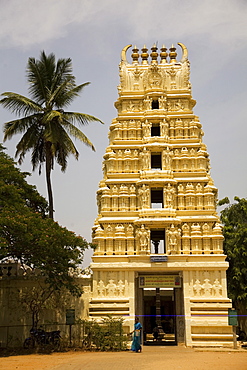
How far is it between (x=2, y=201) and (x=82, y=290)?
6030 millimetres

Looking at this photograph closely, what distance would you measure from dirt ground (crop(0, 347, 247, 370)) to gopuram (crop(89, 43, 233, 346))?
2777 mm

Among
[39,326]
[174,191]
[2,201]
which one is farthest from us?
[174,191]

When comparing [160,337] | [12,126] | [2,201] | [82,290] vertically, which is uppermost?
[12,126]

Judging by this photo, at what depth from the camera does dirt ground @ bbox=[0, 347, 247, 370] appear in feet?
49.9

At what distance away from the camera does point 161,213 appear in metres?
23.9

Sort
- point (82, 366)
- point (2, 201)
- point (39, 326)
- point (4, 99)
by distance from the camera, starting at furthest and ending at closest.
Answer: point (4, 99)
point (39, 326)
point (2, 201)
point (82, 366)

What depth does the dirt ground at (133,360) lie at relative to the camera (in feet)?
49.9

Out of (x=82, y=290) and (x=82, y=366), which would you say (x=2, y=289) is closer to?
(x=82, y=290)

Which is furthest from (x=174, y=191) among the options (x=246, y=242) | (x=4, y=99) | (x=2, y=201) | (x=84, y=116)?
(x=4, y=99)

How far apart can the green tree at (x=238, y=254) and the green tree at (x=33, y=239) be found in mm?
10333

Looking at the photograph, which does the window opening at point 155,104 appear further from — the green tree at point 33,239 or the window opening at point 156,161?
the green tree at point 33,239

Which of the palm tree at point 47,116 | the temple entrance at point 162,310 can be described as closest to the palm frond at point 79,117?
the palm tree at point 47,116

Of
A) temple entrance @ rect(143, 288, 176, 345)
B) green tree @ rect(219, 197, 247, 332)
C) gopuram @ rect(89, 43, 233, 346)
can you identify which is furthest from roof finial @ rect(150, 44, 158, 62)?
temple entrance @ rect(143, 288, 176, 345)

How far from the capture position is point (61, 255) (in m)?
20.0
